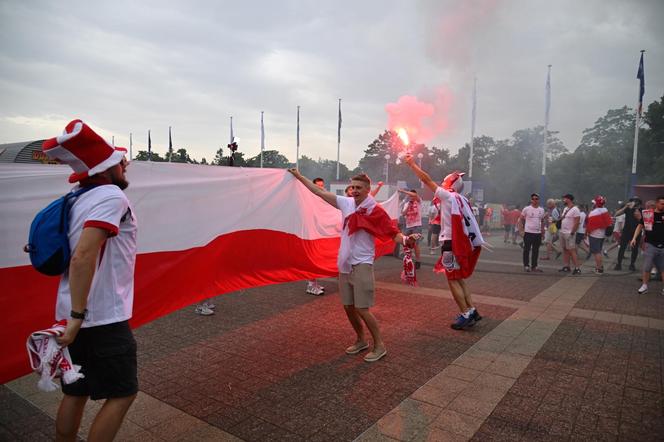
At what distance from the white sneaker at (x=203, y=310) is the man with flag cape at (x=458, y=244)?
3.39 meters

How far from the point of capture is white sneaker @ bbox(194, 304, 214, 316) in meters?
5.94

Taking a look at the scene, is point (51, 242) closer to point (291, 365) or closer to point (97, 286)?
point (97, 286)

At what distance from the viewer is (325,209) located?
6.57 meters

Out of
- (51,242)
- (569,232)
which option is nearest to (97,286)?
(51,242)

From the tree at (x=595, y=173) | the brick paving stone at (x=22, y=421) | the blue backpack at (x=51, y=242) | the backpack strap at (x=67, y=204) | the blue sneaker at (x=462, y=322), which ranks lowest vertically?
the brick paving stone at (x=22, y=421)

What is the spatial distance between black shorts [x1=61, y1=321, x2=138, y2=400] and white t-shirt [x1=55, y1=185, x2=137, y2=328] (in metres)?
0.07

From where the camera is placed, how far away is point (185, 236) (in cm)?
416

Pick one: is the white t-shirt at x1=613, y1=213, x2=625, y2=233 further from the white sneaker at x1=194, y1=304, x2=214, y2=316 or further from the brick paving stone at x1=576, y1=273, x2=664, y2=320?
the white sneaker at x1=194, y1=304, x2=214, y2=316

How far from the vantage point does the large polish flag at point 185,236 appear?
2969 mm

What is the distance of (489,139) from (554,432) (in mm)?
83948

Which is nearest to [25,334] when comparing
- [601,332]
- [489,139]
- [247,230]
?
[247,230]

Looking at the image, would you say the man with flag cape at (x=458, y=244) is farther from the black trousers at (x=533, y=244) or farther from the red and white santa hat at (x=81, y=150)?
the black trousers at (x=533, y=244)

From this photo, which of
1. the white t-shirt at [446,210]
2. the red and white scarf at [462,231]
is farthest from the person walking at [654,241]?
the white t-shirt at [446,210]

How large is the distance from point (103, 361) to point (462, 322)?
4.50m
